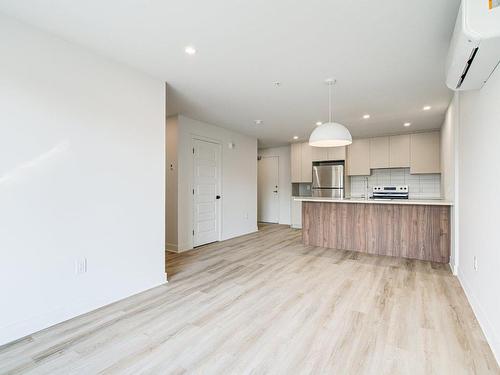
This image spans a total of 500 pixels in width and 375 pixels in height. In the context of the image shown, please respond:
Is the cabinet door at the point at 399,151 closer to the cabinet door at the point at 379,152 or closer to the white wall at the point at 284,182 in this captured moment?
the cabinet door at the point at 379,152

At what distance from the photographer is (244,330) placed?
2061 millimetres

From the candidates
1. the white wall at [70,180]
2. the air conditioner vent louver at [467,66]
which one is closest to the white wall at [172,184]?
the white wall at [70,180]

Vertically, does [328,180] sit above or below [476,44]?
below

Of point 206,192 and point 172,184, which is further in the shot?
point 206,192

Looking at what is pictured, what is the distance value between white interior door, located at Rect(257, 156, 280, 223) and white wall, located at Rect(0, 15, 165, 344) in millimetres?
5205

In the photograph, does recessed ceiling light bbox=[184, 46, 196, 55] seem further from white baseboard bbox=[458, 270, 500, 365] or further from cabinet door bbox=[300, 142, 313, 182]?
cabinet door bbox=[300, 142, 313, 182]

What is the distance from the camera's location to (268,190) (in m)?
8.04

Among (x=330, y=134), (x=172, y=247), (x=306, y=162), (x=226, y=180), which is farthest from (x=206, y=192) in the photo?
(x=306, y=162)

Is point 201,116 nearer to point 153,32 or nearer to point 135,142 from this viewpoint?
point 135,142

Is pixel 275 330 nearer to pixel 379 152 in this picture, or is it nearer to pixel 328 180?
pixel 328 180

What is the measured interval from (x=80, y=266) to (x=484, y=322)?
3361mm

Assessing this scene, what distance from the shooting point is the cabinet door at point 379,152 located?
6012 millimetres

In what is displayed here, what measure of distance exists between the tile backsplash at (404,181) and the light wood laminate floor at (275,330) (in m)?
3.14

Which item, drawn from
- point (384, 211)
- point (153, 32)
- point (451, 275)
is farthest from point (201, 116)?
point (451, 275)
